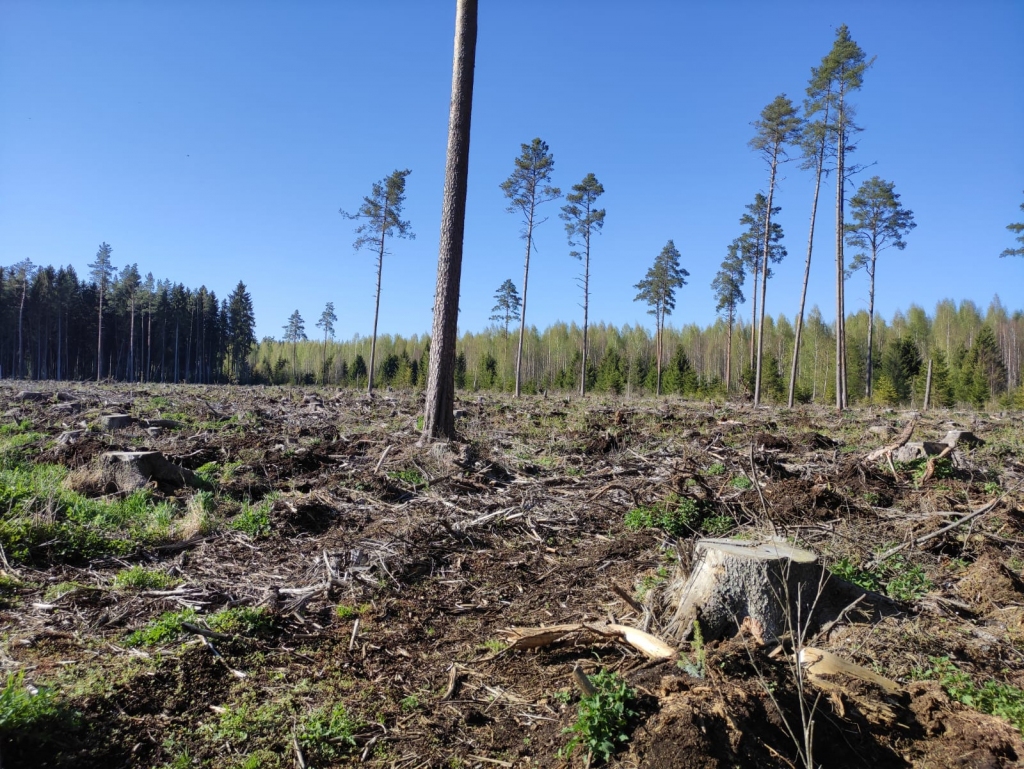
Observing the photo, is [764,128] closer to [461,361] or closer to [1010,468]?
[1010,468]

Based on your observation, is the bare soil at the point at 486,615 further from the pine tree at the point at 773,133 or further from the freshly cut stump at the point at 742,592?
the pine tree at the point at 773,133

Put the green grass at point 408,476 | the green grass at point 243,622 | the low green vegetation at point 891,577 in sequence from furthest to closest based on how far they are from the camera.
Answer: the green grass at point 408,476, the low green vegetation at point 891,577, the green grass at point 243,622

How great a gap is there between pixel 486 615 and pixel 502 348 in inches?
2642

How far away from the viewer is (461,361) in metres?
58.2

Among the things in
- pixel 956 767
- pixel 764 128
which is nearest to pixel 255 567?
pixel 956 767

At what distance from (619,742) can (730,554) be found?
155 centimetres

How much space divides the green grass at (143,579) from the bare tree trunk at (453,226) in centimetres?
473

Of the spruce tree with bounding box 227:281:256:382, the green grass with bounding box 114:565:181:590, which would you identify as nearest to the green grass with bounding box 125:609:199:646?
the green grass with bounding box 114:565:181:590

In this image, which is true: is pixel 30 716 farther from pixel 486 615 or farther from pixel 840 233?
pixel 840 233

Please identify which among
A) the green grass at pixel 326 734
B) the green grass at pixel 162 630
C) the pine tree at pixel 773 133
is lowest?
the green grass at pixel 326 734

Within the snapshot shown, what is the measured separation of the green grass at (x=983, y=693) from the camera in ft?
8.66

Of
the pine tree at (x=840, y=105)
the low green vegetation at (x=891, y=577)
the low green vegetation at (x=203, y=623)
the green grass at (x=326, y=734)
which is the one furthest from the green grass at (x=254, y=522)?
the pine tree at (x=840, y=105)

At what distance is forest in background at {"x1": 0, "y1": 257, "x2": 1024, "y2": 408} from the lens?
4275 cm

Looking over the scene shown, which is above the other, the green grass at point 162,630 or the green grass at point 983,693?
the green grass at point 983,693
